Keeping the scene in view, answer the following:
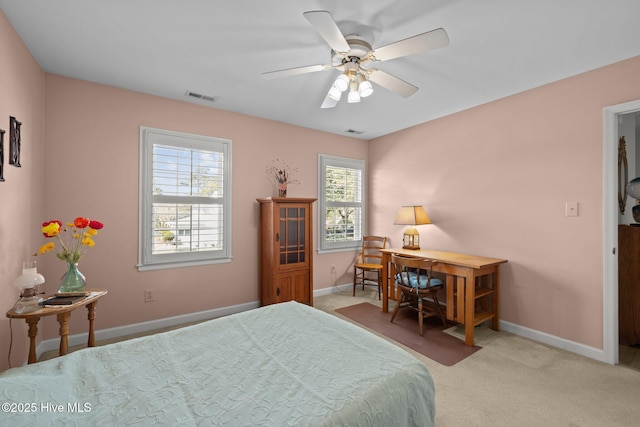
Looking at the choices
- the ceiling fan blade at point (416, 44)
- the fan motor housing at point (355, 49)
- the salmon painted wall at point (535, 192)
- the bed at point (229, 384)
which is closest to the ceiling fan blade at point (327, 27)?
the fan motor housing at point (355, 49)

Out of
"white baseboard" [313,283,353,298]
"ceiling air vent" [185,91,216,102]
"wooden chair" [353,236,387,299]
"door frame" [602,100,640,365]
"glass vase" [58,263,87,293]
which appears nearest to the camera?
"glass vase" [58,263,87,293]

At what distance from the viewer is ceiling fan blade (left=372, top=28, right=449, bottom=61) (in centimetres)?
161

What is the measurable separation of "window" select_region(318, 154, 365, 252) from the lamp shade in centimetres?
109

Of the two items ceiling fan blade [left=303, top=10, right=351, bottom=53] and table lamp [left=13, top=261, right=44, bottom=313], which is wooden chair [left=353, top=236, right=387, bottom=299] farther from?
table lamp [left=13, top=261, right=44, bottom=313]

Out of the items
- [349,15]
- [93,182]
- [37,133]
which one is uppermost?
[349,15]

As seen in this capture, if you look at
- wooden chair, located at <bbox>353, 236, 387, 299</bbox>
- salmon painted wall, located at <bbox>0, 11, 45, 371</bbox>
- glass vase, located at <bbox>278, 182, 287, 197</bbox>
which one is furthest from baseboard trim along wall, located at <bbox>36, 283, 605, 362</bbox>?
wooden chair, located at <bbox>353, 236, 387, 299</bbox>

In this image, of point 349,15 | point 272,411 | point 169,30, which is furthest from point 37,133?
point 272,411

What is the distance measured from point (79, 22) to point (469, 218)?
4.09 meters

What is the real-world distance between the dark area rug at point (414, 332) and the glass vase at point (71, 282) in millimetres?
2690

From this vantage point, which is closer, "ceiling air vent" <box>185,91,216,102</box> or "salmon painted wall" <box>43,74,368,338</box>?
"salmon painted wall" <box>43,74,368,338</box>

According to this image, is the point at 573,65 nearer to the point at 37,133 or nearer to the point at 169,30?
the point at 169,30

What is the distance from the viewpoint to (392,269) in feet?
12.6

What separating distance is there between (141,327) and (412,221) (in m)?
3.41

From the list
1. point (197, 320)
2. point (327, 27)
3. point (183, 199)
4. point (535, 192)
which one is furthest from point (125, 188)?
point (535, 192)
